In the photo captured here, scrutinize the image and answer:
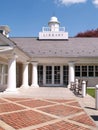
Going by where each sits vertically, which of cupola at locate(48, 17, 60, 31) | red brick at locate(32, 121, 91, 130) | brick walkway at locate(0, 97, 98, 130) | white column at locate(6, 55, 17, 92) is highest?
cupola at locate(48, 17, 60, 31)

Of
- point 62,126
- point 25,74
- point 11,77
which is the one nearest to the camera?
point 62,126

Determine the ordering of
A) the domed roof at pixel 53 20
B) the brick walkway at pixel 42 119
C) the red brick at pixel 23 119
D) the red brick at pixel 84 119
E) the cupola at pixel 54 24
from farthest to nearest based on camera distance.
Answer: the domed roof at pixel 53 20
the cupola at pixel 54 24
the red brick at pixel 84 119
the red brick at pixel 23 119
the brick walkway at pixel 42 119

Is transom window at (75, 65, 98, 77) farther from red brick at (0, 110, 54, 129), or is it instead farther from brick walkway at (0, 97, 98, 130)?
red brick at (0, 110, 54, 129)

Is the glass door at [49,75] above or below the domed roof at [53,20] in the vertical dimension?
below

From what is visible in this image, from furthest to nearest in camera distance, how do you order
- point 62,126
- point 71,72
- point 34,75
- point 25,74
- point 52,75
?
point 52,75 < point 34,75 < point 71,72 < point 25,74 < point 62,126

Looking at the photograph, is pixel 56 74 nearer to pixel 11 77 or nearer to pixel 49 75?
pixel 49 75

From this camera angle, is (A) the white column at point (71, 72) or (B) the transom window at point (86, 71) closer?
(A) the white column at point (71, 72)

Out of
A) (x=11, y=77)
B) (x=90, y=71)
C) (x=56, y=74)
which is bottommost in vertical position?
(x=11, y=77)

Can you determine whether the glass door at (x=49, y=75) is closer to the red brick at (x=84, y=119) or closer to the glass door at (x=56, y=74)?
the glass door at (x=56, y=74)

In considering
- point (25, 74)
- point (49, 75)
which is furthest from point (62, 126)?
point (49, 75)

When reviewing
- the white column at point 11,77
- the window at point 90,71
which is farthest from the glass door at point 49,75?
the white column at point 11,77

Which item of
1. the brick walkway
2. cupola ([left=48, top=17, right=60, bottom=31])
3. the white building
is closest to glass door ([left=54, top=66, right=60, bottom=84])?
A: the white building

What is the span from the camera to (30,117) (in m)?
8.94

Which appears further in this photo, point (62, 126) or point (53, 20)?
point (53, 20)
